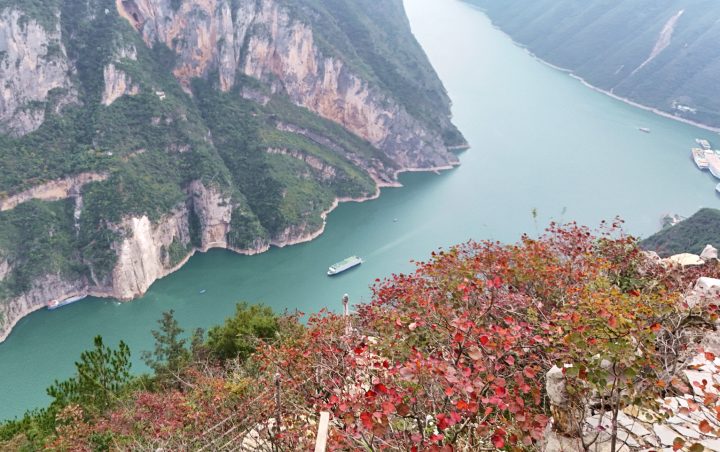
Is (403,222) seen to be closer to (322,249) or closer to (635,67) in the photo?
(322,249)

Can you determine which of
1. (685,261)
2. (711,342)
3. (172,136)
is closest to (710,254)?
(685,261)

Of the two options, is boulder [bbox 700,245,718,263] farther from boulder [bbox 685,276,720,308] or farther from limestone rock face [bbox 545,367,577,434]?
limestone rock face [bbox 545,367,577,434]

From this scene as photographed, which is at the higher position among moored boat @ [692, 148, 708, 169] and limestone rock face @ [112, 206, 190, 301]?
moored boat @ [692, 148, 708, 169]

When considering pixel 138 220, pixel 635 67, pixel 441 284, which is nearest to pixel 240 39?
pixel 138 220

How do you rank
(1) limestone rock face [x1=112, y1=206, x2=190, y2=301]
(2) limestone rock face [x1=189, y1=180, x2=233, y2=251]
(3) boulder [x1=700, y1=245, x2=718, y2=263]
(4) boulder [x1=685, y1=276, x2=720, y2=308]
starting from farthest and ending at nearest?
(2) limestone rock face [x1=189, y1=180, x2=233, y2=251] → (1) limestone rock face [x1=112, y1=206, x2=190, y2=301] → (3) boulder [x1=700, y1=245, x2=718, y2=263] → (4) boulder [x1=685, y1=276, x2=720, y2=308]

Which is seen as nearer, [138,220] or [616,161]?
[138,220]

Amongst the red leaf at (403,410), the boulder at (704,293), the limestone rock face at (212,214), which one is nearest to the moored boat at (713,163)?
the limestone rock face at (212,214)

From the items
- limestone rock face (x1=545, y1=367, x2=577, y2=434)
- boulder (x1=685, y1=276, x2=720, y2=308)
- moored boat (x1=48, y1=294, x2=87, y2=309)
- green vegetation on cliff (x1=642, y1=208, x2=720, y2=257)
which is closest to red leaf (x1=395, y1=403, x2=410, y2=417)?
limestone rock face (x1=545, y1=367, x2=577, y2=434)
